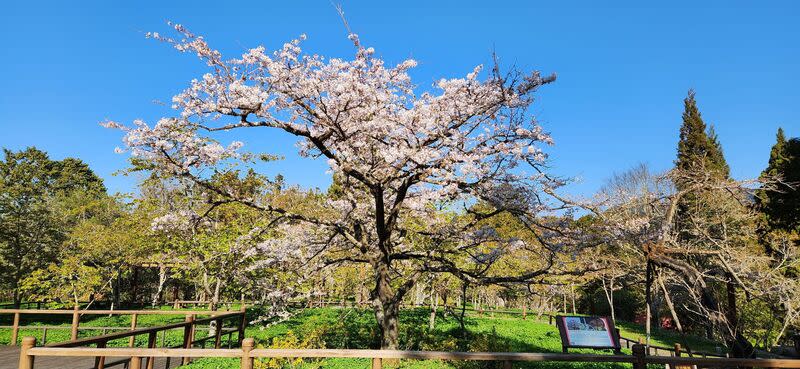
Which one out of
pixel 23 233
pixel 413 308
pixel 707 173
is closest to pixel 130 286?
pixel 23 233

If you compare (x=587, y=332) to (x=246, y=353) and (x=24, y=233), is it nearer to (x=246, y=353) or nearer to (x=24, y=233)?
(x=246, y=353)

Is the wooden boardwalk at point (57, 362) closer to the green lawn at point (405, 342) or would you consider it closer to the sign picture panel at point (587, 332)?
the green lawn at point (405, 342)

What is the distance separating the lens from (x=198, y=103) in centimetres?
788

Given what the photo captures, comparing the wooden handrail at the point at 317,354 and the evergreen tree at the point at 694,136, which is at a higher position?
the evergreen tree at the point at 694,136

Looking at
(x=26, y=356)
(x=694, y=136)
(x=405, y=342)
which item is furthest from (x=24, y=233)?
(x=694, y=136)

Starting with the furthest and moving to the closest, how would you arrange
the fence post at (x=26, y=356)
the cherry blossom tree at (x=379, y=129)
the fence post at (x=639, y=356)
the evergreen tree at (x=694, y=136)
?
the evergreen tree at (x=694, y=136) < the cherry blossom tree at (x=379, y=129) < the fence post at (x=639, y=356) < the fence post at (x=26, y=356)

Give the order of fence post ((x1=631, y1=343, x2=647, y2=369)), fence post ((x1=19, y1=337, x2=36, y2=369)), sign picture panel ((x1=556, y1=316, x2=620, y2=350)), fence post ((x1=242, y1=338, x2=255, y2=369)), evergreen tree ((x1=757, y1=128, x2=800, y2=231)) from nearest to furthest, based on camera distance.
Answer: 1. fence post ((x1=19, y1=337, x2=36, y2=369))
2. fence post ((x1=242, y1=338, x2=255, y2=369))
3. fence post ((x1=631, y1=343, x2=647, y2=369))
4. sign picture panel ((x1=556, y1=316, x2=620, y2=350))
5. evergreen tree ((x1=757, y1=128, x2=800, y2=231))

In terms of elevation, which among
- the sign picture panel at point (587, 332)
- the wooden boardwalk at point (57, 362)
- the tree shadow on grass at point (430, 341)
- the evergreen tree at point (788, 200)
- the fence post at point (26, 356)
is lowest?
the wooden boardwalk at point (57, 362)

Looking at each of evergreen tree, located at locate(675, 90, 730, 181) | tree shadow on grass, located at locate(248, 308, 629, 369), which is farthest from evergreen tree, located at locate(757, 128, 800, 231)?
evergreen tree, located at locate(675, 90, 730, 181)

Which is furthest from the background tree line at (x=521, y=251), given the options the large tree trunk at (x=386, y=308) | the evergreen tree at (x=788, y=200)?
the large tree trunk at (x=386, y=308)

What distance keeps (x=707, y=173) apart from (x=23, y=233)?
88.3ft

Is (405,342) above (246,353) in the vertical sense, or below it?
below

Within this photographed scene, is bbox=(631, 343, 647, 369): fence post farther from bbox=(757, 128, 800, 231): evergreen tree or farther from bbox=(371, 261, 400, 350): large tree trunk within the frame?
bbox=(757, 128, 800, 231): evergreen tree

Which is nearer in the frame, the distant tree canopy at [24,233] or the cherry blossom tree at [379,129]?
the cherry blossom tree at [379,129]
